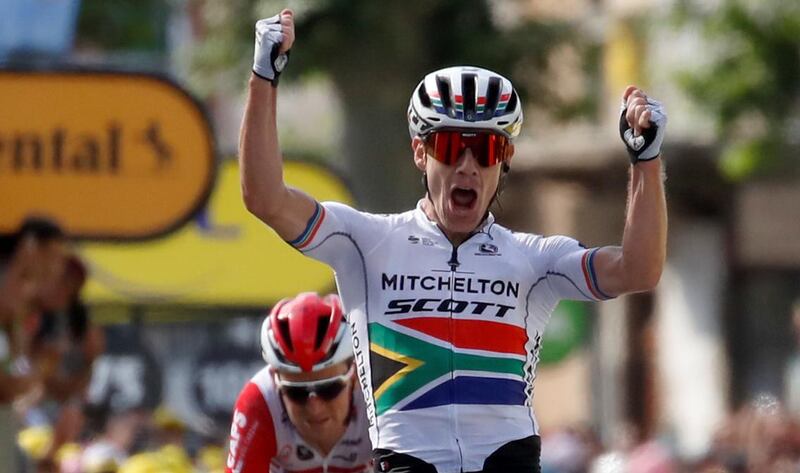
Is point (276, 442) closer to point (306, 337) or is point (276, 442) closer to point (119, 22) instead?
point (306, 337)

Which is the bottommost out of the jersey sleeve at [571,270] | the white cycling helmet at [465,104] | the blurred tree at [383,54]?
the jersey sleeve at [571,270]

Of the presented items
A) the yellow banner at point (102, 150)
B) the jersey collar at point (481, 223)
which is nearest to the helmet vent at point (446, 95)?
the jersey collar at point (481, 223)

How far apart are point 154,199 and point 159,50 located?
14.9 m

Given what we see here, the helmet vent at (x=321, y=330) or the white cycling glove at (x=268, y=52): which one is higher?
the white cycling glove at (x=268, y=52)

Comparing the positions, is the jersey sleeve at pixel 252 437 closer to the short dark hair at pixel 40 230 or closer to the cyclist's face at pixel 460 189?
the cyclist's face at pixel 460 189

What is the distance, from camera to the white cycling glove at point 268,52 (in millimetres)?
5883

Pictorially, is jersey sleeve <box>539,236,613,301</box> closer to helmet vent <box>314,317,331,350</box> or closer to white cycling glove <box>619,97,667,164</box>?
white cycling glove <box>619,97,667,164</box>

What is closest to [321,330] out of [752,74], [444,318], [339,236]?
[339,236]

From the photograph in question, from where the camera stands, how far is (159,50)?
96.6 ft

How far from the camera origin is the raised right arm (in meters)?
5.88

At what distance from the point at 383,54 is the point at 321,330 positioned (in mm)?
9212

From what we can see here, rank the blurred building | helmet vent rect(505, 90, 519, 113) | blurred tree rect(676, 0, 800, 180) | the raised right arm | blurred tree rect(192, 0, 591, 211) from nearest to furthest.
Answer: the raised right arm → helmet vent rect(505, 90, 519, 113) → blurred tree rect(192, 0, 591, 211) → blurred tree rect(676, 0, 800, 180) → the blurred building

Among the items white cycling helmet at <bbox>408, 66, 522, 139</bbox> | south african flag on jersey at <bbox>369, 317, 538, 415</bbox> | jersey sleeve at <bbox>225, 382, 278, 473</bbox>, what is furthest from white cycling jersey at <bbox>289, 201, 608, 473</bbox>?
jersey sleeve at <bbox>225, 382, 278, 473</bbox>

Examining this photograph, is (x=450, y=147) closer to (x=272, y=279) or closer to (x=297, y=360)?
(x=297, y=360)
